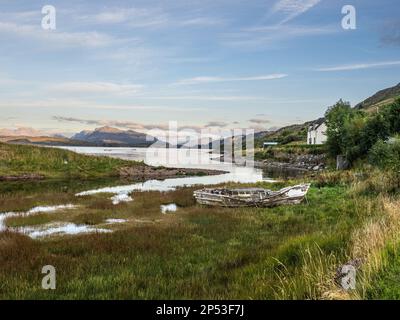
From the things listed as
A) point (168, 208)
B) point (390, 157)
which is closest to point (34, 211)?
point (168, 208)

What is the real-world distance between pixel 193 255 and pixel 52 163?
61367mm

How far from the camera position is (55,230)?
2009 centimetres

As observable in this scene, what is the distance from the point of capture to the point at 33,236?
725 inches

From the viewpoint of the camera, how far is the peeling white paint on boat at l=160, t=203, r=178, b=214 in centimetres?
2722

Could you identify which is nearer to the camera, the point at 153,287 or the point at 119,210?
the point at 153,287

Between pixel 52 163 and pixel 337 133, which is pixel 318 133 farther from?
pixel 52 163

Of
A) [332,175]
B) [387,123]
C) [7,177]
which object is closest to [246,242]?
[332,175]

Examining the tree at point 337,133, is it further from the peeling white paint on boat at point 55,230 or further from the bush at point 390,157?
the peeling white paint on boat at point 55,230

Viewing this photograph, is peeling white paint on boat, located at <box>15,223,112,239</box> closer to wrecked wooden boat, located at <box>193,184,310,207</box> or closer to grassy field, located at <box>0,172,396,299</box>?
grassy field, located at <box>0,172,396,299</box>

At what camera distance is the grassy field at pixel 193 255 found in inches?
407

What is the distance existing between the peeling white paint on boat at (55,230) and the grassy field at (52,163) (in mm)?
44479

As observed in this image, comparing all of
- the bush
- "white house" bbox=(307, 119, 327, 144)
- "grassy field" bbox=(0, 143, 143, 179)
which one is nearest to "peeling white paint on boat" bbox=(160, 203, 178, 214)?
the bush

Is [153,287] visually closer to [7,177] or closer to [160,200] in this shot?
[160,200]
